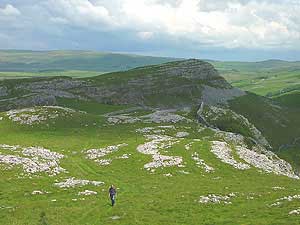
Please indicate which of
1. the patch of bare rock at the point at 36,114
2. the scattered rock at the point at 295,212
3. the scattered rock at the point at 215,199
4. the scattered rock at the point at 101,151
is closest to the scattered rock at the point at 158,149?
the scattered rock at the point at 101,151

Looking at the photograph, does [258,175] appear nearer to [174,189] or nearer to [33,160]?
[174,189]

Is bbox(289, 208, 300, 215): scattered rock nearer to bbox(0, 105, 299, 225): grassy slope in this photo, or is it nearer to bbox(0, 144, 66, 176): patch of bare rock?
bbox(0, 105, 299, 225): grassy slope

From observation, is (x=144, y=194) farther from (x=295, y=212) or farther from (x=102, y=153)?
(x=102, y=153)

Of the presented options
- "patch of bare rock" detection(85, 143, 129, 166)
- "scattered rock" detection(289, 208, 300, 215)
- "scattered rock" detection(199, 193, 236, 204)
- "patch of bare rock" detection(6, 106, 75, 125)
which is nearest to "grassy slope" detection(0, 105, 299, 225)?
"scattered rock" detection(289, 208, 300, 215)

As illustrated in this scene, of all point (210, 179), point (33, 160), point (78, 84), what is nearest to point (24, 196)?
point (33, 160)

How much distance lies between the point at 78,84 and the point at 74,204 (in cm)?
13448

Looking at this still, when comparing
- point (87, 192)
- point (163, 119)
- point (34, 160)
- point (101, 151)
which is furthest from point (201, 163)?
point (163, 119)

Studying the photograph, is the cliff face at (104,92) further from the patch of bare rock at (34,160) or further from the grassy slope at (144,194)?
the patch of bare rock at (34,160)

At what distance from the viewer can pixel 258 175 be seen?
64.0 meters

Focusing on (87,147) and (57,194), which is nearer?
(57,194)

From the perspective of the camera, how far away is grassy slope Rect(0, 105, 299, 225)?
4050 centimetres

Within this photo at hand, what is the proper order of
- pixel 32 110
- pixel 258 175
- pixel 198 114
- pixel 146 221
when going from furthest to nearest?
pixel 198 114 < pixel 32 110 < pixel 258 175 < pixel 146 221

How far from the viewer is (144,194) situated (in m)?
51.2

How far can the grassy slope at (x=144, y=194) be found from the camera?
4050 cm
